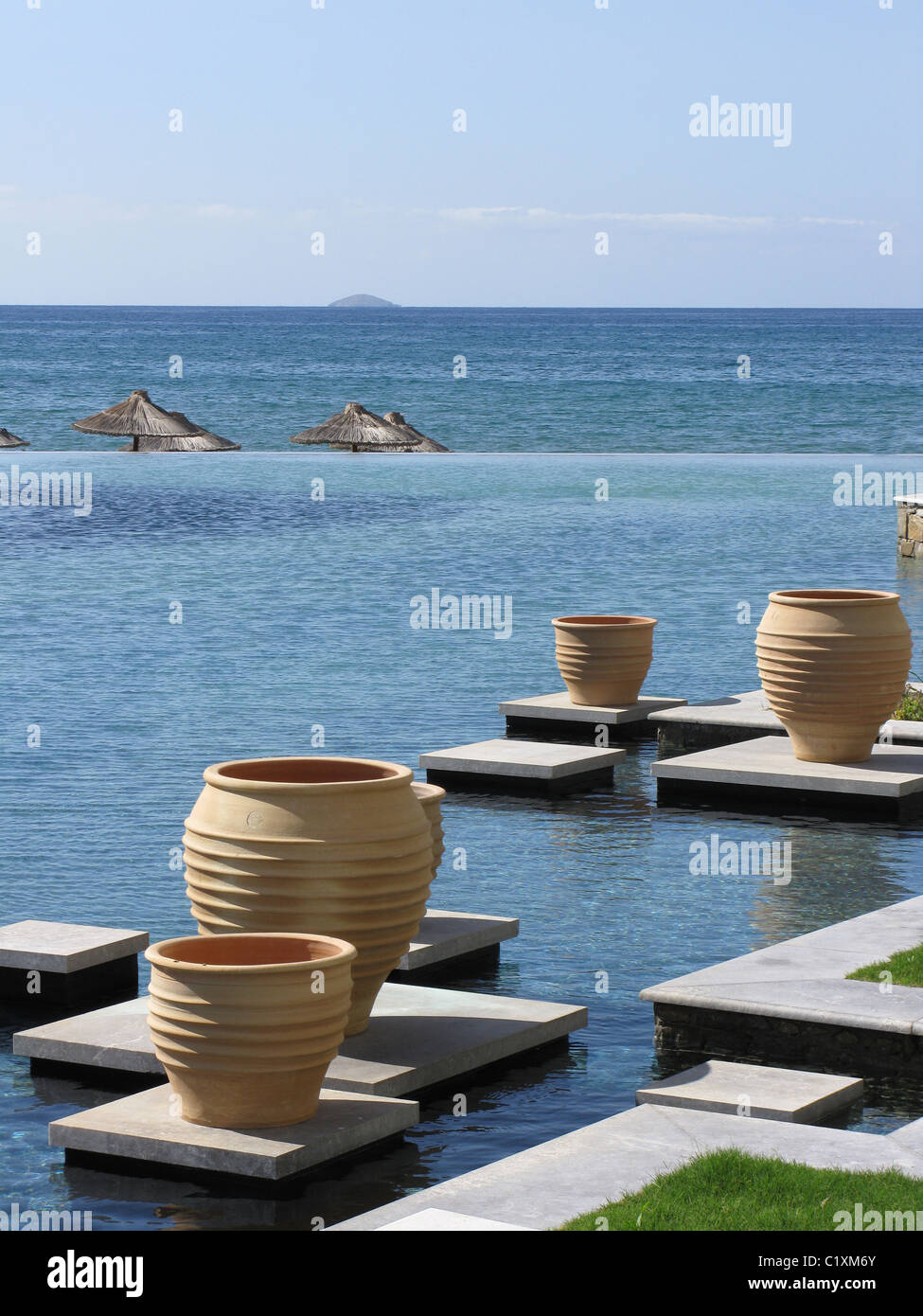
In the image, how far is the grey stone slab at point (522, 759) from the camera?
1488 centimetres

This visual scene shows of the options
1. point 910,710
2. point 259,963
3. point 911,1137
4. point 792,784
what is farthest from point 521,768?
point 911,1137

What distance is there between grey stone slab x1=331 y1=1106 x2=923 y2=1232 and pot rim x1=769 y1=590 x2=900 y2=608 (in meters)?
6.81

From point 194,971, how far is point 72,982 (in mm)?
2798

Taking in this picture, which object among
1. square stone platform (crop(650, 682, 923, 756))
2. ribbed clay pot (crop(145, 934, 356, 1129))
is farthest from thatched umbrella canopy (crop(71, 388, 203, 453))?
ribbed clay pot (crop(145, 934, 356, 1129))

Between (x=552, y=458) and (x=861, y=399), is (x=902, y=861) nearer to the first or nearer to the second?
(x=552, y=458)

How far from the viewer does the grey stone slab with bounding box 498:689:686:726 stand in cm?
1680

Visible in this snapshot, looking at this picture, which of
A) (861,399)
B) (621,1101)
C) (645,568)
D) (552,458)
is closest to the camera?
(621,1101)

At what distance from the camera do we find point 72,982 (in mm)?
9656

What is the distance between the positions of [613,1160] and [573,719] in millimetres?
9863

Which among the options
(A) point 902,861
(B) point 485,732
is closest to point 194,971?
(A) point 902,861

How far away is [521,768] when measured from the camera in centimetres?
1488

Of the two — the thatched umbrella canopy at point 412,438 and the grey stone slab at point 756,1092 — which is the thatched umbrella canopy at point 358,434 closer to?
the thatched umbrella canopy at point 412,438

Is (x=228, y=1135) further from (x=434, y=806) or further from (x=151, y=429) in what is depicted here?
(x=151, y=429)

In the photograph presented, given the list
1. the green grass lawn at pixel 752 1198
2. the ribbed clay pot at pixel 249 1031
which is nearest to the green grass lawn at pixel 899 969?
the green grass lawn at pixel 752 1198
